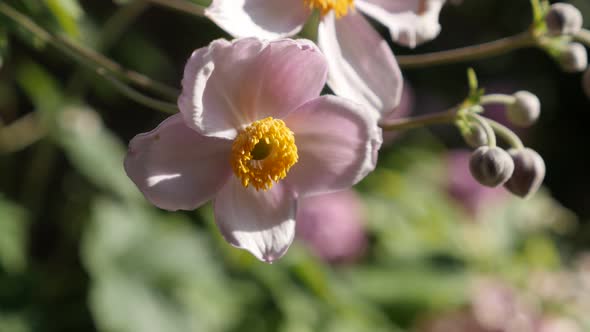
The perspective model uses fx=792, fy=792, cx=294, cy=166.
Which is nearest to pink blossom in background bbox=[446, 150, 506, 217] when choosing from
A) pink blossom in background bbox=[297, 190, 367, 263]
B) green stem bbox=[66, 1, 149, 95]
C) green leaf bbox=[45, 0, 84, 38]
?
pink blossom in background bbox=[297, 190, 367, 263]

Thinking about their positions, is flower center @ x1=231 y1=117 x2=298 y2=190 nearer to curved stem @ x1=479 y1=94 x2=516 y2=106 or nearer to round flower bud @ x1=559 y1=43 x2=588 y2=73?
curved stem @ x1=479 y1=94 x2=516 y2=106

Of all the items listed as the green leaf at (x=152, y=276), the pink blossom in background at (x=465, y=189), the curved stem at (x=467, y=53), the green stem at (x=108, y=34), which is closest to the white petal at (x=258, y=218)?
the curved stem at (x=467, y=53)

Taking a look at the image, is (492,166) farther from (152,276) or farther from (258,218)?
(152,276)

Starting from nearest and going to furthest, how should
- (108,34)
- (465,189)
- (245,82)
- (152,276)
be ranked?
(245,82) < (152,276) < (108,34) < (465,189)

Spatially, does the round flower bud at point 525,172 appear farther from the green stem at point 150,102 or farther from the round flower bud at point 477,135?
the green stem at point 150,102

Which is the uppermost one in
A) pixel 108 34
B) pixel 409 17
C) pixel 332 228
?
pixel 409 17

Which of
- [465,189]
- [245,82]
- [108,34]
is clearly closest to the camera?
[245,82]

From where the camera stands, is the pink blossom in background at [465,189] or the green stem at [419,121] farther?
the pink blossom in background at [465,189]

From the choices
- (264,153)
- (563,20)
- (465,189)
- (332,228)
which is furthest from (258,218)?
(465,189)
